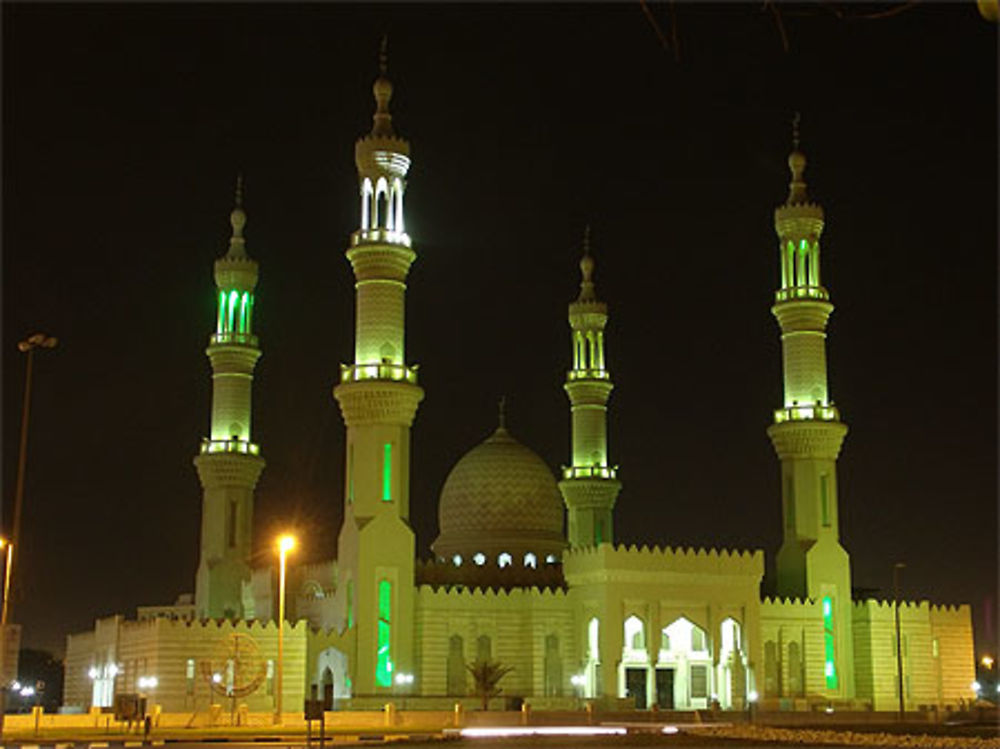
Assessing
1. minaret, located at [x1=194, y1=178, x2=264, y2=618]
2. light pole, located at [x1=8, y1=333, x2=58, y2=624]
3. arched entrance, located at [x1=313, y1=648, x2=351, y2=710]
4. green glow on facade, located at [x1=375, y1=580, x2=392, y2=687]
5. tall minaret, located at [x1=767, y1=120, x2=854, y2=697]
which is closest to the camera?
light pole, located at [x1=8, y1=333, x2=58, y2=624]

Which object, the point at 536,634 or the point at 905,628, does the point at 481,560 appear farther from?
the point at 905,628

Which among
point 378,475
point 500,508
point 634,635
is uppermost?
point 500,508

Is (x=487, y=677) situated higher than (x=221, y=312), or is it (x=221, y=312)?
(x=221, y=312)

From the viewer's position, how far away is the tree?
166 ft

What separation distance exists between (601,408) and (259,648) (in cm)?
2110

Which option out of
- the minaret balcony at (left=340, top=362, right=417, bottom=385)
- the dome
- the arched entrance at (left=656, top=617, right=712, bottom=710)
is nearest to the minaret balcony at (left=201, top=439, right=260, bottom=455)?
the minaret balcony at (left=340, top=362, right=417, bottom=385)

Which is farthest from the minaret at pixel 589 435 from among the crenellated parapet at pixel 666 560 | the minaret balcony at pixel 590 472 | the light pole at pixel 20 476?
the light pole at pixel 20 476

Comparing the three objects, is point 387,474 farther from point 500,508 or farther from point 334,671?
point 500,508

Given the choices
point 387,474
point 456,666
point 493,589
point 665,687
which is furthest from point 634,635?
point 387,474

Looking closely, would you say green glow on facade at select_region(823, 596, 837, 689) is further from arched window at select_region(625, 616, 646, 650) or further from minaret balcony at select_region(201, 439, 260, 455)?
minaret balcony at select_region(201, 439, 260, 455)

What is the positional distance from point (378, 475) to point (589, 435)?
48.0 feet

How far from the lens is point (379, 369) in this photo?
51.8 metres

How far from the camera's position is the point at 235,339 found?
5984 centimetres

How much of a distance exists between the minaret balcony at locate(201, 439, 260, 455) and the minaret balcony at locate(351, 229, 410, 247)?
396 inches
